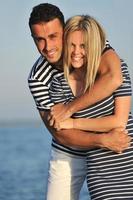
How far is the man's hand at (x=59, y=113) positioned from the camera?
4367 mm

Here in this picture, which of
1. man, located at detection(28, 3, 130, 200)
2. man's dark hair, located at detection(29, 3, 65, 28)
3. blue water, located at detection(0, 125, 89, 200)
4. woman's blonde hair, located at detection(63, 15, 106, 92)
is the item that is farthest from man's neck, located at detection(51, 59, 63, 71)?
blue water, located at detection(0, 125, 89, 200)

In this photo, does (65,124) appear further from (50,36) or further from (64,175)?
(50,36)

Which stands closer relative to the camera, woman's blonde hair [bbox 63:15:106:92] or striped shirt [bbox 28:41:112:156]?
woman's blonde hair [bbox 63:15:106:92]

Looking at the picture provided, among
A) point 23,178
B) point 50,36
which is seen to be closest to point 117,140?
point 50,36

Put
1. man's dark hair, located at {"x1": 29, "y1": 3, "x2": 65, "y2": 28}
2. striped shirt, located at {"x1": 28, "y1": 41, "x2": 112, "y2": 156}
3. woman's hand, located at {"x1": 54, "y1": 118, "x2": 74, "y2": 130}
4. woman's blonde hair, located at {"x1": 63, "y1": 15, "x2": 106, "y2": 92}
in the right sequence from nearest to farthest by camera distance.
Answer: woman's blonde hair, located at {"x1": 63, "y1": 15, "x2": 106, "y2": 92} < man's dark hair, located at {"x1": 29, "y1": 3, "x2": 65, "y2": 28} < woman's hand, located at {"x1": 54, "y1": 118, "x2": 74, "y2": 130} < striped shirt, located at {"x1": 28, "y1": 41, "x2": 112, "y2": 156}

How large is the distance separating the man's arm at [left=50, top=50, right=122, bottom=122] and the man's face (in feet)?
0.90

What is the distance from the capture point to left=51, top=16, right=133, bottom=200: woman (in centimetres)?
421

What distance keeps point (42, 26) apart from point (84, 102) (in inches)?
19.9

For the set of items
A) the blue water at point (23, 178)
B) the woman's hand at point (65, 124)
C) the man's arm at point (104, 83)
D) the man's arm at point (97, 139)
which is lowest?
the blue water at point (23, 178)

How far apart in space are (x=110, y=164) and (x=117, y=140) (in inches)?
6.8

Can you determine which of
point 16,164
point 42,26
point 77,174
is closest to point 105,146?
point 77,174

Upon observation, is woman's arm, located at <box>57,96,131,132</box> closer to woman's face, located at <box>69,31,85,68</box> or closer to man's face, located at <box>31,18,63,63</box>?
woman's face, located at <box>69,31,85,68</box>

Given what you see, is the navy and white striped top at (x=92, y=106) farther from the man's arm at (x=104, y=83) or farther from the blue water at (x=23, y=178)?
the blue water at (x=23, y=178)

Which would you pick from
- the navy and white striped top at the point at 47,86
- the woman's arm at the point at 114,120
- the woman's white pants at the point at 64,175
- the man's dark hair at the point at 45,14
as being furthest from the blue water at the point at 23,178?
the man's dark hair at the point at 45,14
